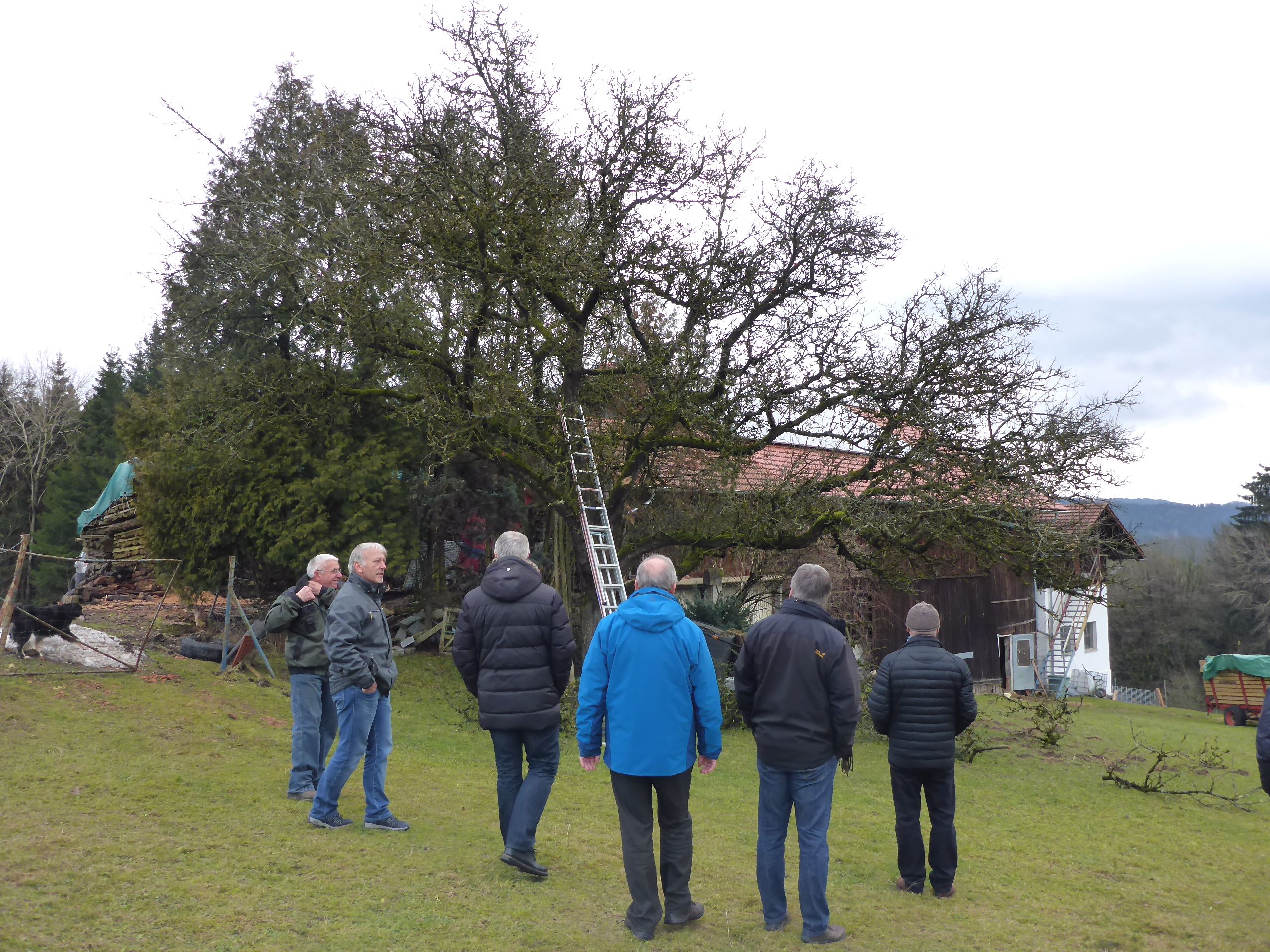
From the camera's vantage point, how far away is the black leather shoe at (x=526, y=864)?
5258mm

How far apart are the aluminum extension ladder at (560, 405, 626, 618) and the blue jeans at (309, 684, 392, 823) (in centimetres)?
576

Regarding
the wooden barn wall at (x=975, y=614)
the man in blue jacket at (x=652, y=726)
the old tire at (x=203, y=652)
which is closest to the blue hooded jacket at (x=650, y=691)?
the man in blue jacket at (x=652, y=726)

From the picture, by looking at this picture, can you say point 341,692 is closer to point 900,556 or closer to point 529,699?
point 529,699

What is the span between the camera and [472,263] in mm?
12820

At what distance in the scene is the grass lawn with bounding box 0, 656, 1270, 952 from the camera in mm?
4504

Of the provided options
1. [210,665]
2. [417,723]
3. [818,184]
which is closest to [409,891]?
[417,723]

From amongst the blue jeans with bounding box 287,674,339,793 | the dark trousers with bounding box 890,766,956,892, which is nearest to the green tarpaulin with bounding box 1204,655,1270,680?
the dark trousers with bounding box 890,766,956,892

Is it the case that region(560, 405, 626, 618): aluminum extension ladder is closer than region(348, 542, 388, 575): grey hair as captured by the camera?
No

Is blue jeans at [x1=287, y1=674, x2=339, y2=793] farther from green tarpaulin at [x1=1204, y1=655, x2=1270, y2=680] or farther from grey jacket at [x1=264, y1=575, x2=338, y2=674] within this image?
green tarpaulin at [x1=1204, y1=655, x2=1270, y2=680]

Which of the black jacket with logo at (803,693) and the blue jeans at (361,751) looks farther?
the blue jeans at (361,751)

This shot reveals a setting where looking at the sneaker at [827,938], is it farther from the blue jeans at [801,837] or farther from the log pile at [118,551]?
the log pile at [118,551]

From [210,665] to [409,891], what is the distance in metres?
8.97

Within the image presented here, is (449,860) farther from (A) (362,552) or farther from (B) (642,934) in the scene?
(A) (362,552)

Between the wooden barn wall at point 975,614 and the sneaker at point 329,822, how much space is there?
19119mm
